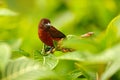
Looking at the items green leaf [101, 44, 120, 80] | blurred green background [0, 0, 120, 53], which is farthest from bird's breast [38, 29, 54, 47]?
blurred green background [0, 0, 120, 53]

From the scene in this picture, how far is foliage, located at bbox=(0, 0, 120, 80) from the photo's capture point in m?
1.48

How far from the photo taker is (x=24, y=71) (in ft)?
4.98

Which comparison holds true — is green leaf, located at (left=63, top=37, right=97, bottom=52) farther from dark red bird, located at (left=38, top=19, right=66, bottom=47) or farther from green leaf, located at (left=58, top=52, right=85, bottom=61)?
dark red bird, located at (left=38, top=19, right=66, bottom=47)

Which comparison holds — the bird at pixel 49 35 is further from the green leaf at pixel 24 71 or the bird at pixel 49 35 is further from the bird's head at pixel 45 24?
the green leaf at pixel 24 71

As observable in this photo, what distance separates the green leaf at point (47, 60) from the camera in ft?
5.62

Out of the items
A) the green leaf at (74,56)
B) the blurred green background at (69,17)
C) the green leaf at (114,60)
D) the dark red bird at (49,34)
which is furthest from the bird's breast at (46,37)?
the blurred green background at (69,17)

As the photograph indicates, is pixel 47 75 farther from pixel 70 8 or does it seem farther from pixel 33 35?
pixel 70 8

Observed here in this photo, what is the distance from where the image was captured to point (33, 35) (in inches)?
138

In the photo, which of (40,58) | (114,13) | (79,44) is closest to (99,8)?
(114,13)

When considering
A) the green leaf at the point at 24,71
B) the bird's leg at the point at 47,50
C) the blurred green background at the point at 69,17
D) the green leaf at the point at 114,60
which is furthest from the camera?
the blurred green background at the point at 69,17

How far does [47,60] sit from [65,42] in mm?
288

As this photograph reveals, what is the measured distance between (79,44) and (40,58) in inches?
12.7

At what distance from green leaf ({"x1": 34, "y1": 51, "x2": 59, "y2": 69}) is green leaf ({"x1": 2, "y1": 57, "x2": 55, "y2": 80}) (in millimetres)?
163

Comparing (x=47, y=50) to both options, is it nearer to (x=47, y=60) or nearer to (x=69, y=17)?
(x=47, y=60)
